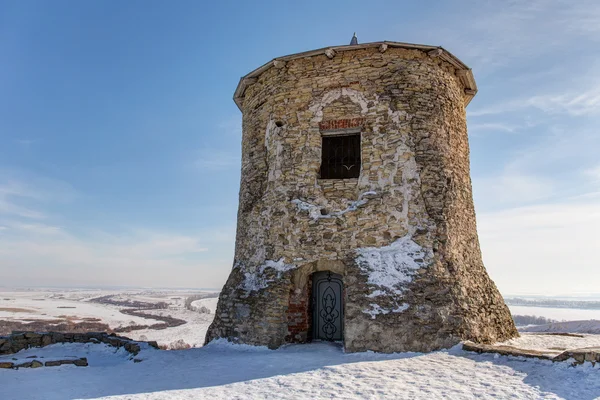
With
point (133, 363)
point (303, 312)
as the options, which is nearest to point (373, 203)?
point (303, 312)

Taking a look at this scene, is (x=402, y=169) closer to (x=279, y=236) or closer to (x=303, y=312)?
(x=279, y=236)

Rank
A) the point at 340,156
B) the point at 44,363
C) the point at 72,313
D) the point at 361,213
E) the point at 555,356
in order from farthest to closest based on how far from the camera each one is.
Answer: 1. the point at 72,313
2. the point at 340,156
3. the point at 361,213
4. the point at 44,363
5. the point at 555,356

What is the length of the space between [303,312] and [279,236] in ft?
4.92

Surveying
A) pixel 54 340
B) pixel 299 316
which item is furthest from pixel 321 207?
pixel 54 340

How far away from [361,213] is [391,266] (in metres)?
1.10

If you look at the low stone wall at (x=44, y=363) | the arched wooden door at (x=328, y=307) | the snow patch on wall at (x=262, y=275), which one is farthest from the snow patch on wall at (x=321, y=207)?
the low stone wall at (x=44, y=363)

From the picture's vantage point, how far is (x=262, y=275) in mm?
8102

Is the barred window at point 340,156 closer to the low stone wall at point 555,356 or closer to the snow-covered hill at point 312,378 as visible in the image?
the snow-covered hill at point 312,378

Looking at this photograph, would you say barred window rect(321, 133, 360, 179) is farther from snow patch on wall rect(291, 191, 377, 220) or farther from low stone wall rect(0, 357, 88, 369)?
low stone wall rect(0, 357, 88, 369)

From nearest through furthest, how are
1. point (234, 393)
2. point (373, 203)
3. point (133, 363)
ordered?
point (234, 393) < point (133, 363) < point (373, 203)

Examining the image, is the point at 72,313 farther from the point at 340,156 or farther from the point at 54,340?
the point at 340,156

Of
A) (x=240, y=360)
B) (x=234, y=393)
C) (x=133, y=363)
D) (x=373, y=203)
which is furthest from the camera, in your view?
(x=373, y=203)

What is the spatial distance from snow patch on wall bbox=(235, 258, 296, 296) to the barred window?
194cm

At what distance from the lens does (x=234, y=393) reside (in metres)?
4.92
